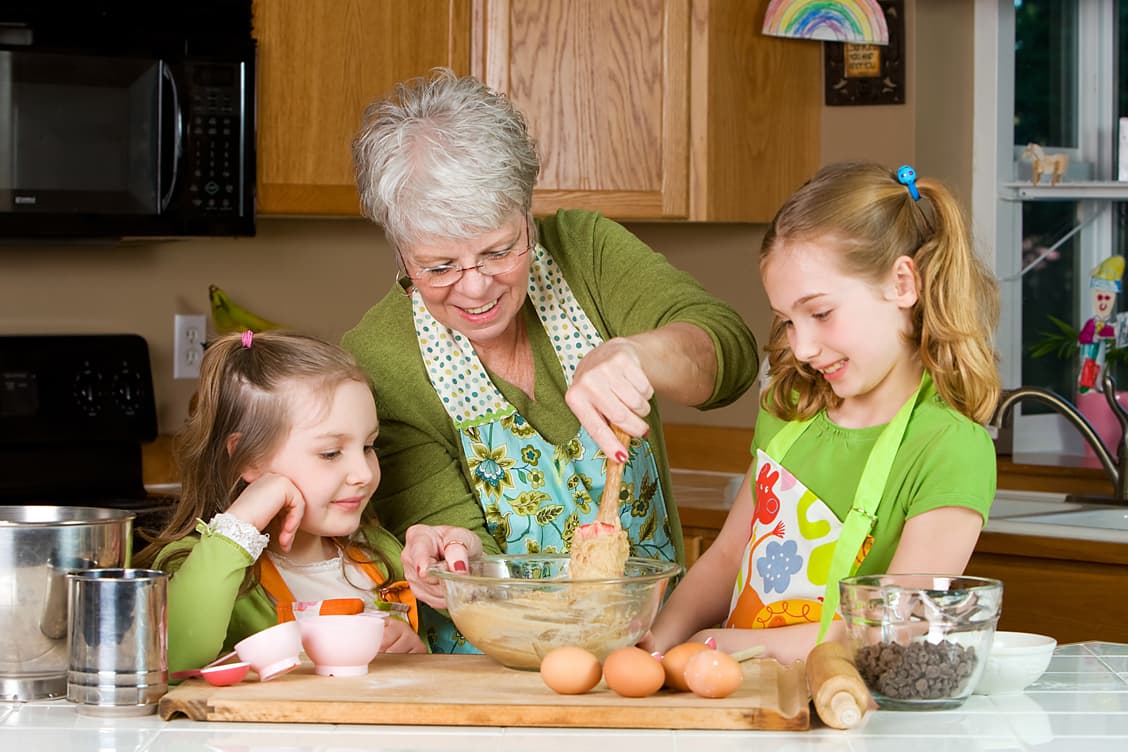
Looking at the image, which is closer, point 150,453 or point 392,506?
point 392,506

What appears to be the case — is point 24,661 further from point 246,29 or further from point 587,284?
point 246,29

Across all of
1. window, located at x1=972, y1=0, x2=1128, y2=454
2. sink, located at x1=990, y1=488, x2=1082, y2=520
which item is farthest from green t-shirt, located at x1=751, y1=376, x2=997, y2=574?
window, located at x1=972, y1=0, x2=1128, y2=454

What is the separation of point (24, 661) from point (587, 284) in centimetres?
92

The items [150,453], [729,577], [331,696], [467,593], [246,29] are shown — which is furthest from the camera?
[150,453]

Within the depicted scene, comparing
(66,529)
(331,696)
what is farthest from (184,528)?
(331,696)

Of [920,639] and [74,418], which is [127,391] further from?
[920,639]

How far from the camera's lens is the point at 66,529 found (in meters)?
1.30

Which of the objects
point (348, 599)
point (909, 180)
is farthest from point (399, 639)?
point (909, 180)

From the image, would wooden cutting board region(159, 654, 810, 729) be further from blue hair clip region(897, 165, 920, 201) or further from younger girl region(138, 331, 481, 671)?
blue hair clip region(897, 165, 920, 201)

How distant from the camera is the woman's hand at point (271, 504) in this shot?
5.06 feet

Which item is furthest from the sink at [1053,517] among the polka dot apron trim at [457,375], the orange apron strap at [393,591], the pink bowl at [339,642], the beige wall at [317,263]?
the pink bowl at [339,642]

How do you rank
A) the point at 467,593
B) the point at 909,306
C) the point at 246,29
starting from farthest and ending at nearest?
the point at 246,29, the point at 909,306, the point at 467,593

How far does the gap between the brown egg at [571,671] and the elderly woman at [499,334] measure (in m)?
0.46

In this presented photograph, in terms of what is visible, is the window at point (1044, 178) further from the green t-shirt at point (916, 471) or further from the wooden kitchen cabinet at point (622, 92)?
the green t-shirt at point (916, 471)
